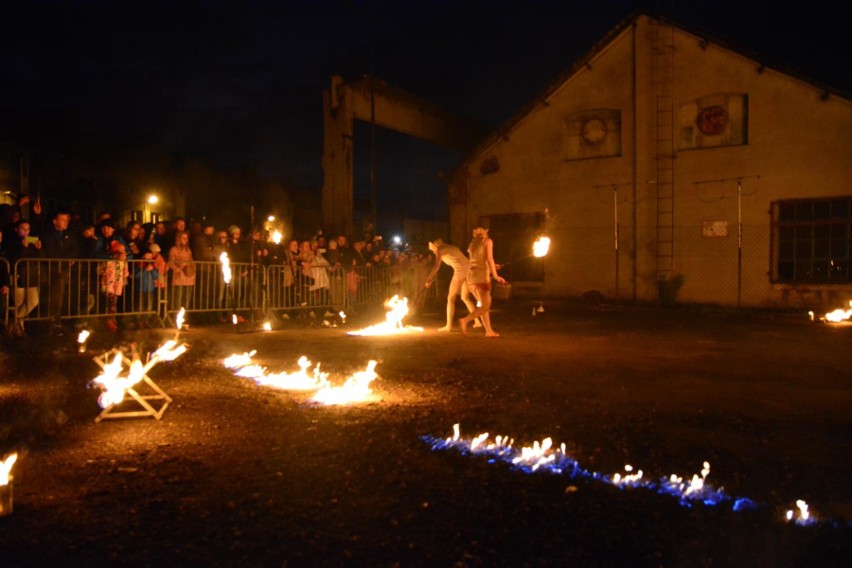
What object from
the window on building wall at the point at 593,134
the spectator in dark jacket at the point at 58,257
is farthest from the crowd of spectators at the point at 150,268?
the window on building wall at the point at 593,134

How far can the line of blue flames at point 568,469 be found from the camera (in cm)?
407

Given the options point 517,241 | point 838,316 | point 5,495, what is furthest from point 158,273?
point 838,316

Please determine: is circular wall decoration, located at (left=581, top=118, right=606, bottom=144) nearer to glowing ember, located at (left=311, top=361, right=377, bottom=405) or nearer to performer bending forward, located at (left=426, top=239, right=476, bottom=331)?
performer bending forward, located at (left=426, top=239, right=476, bottom=331)

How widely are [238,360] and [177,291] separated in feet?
15.7

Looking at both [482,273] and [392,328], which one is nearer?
[482,273]

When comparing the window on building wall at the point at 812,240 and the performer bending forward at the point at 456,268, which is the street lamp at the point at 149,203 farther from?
the window on building wall at the point at 812,240

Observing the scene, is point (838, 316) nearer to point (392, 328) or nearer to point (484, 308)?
point (484, 308)

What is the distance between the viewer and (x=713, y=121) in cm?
2014

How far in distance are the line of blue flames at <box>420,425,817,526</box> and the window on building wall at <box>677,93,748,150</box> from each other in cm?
1767

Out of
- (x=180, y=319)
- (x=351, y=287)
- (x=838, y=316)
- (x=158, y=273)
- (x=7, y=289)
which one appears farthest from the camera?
(x=351, y=287)

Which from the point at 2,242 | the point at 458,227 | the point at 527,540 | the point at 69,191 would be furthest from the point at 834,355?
the point at 69,191

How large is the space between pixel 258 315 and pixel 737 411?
10785 mm

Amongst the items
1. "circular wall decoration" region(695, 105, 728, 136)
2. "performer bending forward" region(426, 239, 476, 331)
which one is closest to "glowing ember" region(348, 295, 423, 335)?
"performer bending forward" region(426, 239, 476, 331)

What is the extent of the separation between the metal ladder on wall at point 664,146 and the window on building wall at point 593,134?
52.6 inches
